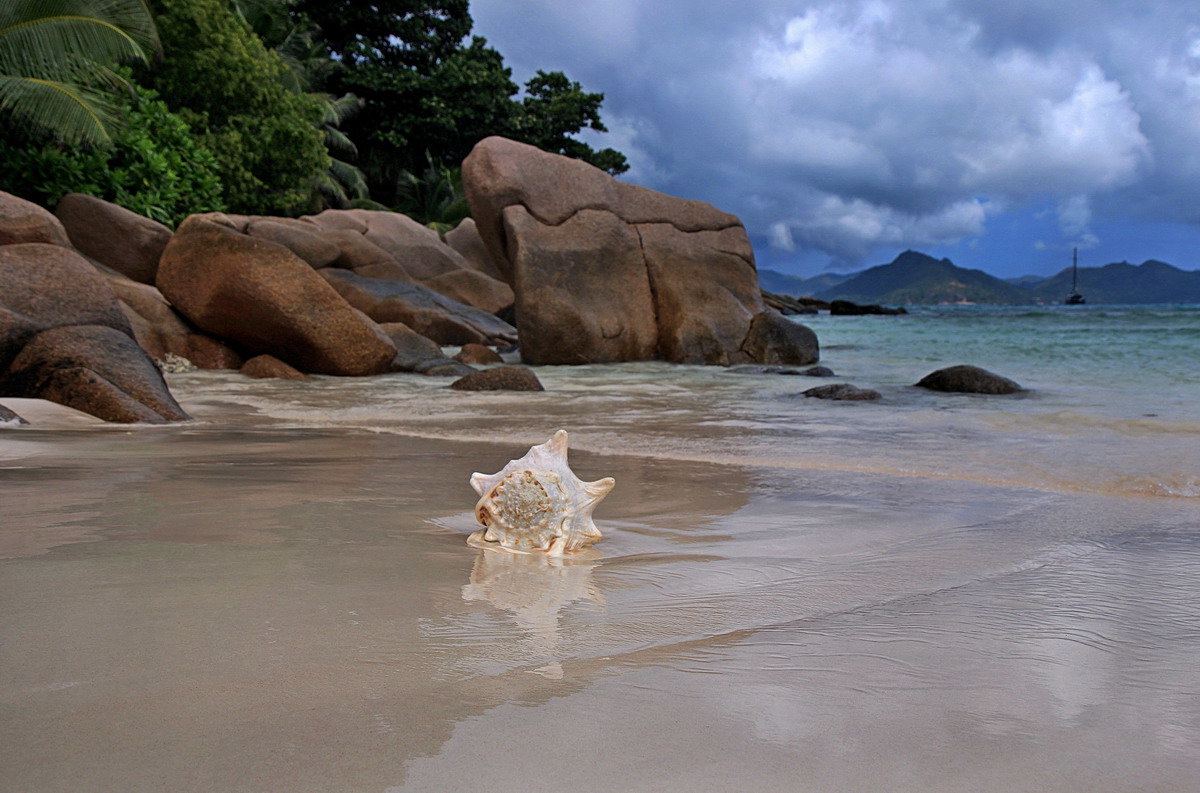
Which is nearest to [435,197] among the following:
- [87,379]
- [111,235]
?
[111,235]

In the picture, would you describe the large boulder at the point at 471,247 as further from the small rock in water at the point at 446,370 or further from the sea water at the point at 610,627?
the sea water at the point at 610,627

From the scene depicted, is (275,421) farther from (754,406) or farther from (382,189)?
(382,189)

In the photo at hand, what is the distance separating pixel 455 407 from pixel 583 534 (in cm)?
441

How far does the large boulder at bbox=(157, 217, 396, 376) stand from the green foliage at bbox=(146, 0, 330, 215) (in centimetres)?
871

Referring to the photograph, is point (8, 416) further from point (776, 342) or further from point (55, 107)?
point (55, 107)

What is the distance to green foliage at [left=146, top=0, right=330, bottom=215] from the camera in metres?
17.4

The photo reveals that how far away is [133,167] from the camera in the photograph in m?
14.4

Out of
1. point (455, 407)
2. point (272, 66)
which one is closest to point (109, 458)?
point (455, 407)

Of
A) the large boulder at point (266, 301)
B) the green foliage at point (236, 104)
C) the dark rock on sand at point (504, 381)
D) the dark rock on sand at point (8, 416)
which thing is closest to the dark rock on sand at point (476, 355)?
the large boulder at point (266, 301)

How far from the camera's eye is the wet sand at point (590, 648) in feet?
4.27

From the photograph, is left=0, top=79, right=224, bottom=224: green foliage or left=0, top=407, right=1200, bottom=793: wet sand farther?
left=0, top=79, right=224, bottom=224: green foliage

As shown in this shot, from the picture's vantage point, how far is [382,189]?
36.7 meters

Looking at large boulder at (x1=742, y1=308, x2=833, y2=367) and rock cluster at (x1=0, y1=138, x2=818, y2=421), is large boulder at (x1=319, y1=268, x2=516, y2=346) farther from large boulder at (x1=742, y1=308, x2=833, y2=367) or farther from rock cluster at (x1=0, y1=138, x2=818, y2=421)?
large boulder at (x1=742, y1=308, x2=833, y2=367)

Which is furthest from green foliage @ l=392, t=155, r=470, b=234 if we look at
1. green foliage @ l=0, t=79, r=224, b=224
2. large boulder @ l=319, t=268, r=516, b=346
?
large boulder @ l=319, t=268, r=516, b=346
